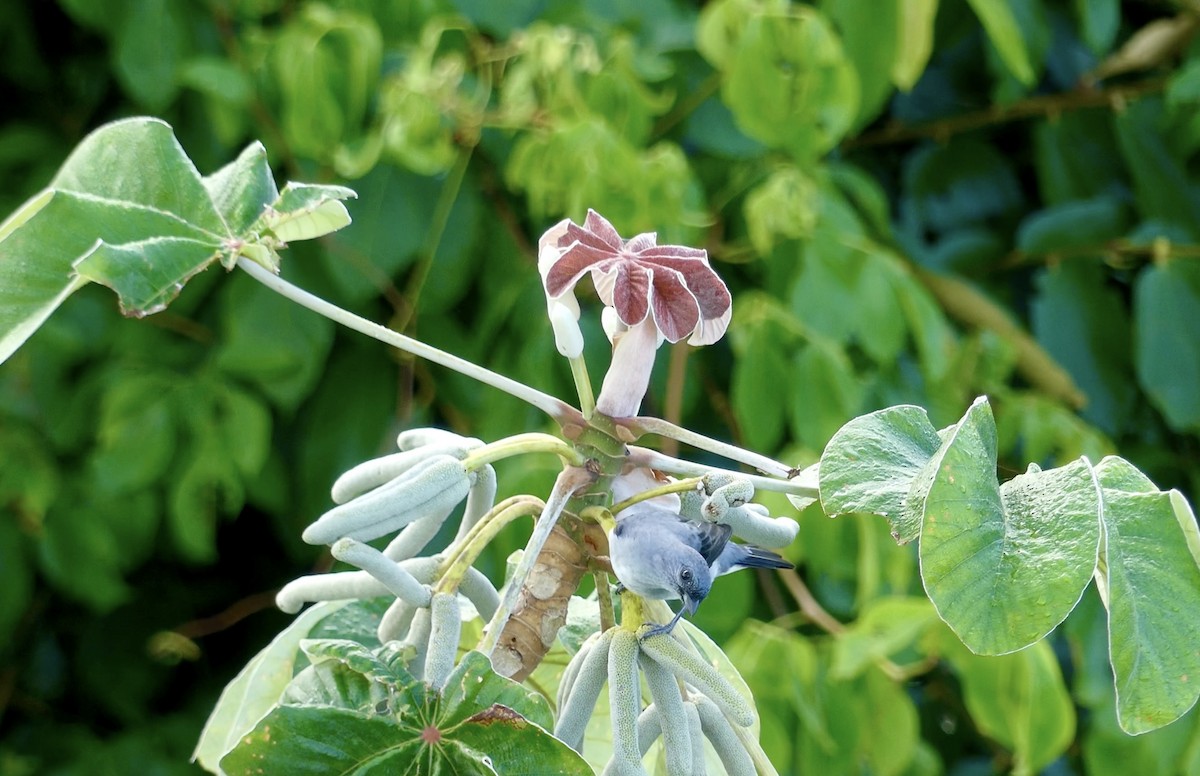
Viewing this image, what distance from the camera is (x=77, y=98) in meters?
1.10

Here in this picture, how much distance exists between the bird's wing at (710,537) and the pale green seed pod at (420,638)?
0.20 ft

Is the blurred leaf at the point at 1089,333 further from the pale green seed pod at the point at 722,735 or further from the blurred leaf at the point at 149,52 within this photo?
the pale green seed pod at the point at 722,735

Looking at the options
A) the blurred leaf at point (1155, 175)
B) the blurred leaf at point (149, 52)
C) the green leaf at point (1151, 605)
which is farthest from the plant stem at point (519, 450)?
the blurred leaf at point (1155, 175)

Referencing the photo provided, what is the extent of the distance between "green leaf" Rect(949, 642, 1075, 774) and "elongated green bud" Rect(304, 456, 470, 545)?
50cm

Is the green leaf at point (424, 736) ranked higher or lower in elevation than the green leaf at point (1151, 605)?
lower

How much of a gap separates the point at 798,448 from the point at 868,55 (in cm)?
28

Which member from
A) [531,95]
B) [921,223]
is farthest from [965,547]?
[921,223]

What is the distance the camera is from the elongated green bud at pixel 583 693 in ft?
0.87

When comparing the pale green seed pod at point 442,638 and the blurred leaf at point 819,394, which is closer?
the pale green seed pod at point 442,638

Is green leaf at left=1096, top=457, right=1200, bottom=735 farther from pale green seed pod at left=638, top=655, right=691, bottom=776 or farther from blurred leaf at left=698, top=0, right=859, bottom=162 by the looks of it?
blurred leaf at left=698, top=0, right=859, bottom=162

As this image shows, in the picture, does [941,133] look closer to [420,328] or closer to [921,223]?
[921,223]

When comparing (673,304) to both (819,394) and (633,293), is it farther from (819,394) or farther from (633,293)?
(819,394)

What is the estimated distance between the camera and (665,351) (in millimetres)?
929

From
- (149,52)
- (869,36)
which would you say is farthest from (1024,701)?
(149,52)
